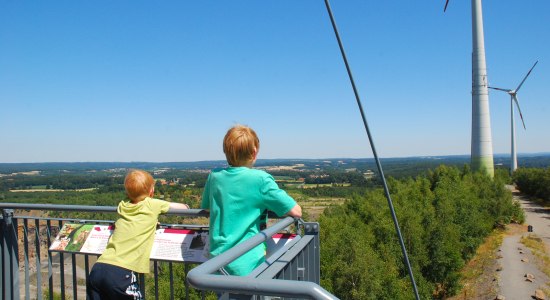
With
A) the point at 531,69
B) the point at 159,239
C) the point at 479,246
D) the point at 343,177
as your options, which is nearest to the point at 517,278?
the point at 479,246

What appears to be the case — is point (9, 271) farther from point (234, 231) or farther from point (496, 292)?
point (496, 292)

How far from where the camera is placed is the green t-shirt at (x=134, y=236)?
128 inches

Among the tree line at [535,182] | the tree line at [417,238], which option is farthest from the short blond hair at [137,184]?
the tree line at [535,182]

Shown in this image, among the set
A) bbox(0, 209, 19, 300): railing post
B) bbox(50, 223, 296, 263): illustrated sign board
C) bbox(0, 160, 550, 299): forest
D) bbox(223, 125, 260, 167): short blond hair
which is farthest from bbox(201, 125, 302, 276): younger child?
bbox(0, 160, 550, 299): forest

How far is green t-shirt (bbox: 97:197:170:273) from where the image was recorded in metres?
3.26

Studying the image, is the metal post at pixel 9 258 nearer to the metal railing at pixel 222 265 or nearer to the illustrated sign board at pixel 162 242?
the metal railing at pixel 222 265

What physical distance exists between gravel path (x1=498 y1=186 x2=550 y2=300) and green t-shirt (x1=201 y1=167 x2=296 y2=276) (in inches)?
1232

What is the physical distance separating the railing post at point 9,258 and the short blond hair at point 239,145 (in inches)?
109

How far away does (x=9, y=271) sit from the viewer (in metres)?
4.36

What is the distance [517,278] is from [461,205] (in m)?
14.8

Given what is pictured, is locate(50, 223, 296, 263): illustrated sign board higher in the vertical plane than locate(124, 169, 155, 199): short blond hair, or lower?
lower

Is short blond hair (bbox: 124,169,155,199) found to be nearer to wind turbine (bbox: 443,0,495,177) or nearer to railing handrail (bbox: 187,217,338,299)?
railing handrail (bbox: 187,217,338,299)

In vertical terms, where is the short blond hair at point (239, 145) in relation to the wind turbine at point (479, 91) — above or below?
below

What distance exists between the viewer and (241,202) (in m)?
2.73
